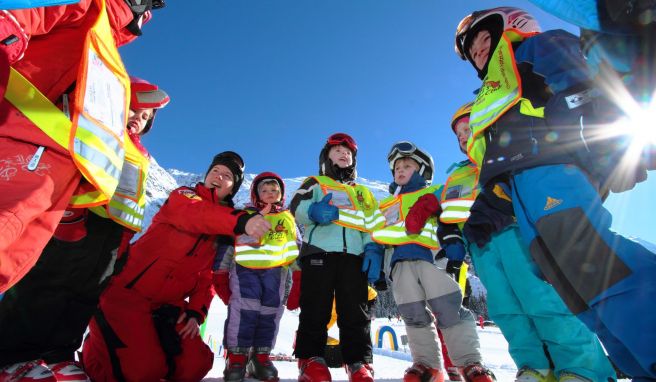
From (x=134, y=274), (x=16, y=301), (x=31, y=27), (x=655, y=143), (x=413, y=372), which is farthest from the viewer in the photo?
(x=134, y=274)

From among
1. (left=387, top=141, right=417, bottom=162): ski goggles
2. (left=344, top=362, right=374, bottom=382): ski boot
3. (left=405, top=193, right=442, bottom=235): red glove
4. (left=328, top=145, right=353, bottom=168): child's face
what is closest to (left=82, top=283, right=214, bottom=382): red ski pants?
(left=344, top=362, right=374, bottom=382): ski boot

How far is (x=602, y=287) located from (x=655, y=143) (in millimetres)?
754

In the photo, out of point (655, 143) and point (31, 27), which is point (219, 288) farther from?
point (655, 143)

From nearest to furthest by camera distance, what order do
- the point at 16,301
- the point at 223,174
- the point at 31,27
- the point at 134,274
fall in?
the point at 31,27 < the point at 16,301 < the point at 134,274 < the point at 223,174

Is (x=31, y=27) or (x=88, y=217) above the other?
(x=31, y=27)

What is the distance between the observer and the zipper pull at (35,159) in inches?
54.6

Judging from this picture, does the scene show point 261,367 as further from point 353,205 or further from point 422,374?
point 353,205

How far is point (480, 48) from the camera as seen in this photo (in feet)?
8.41

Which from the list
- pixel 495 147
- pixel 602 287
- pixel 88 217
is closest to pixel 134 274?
pixel 88 217

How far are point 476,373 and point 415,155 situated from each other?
234cm

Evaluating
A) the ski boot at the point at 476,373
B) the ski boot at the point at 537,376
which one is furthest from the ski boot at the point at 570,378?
the ski boot at the point at 476,373

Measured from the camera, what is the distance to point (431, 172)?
427 centimetres

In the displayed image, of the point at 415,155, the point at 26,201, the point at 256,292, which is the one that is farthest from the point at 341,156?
the point at 26,201

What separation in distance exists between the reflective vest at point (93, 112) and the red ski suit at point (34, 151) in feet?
0.17
